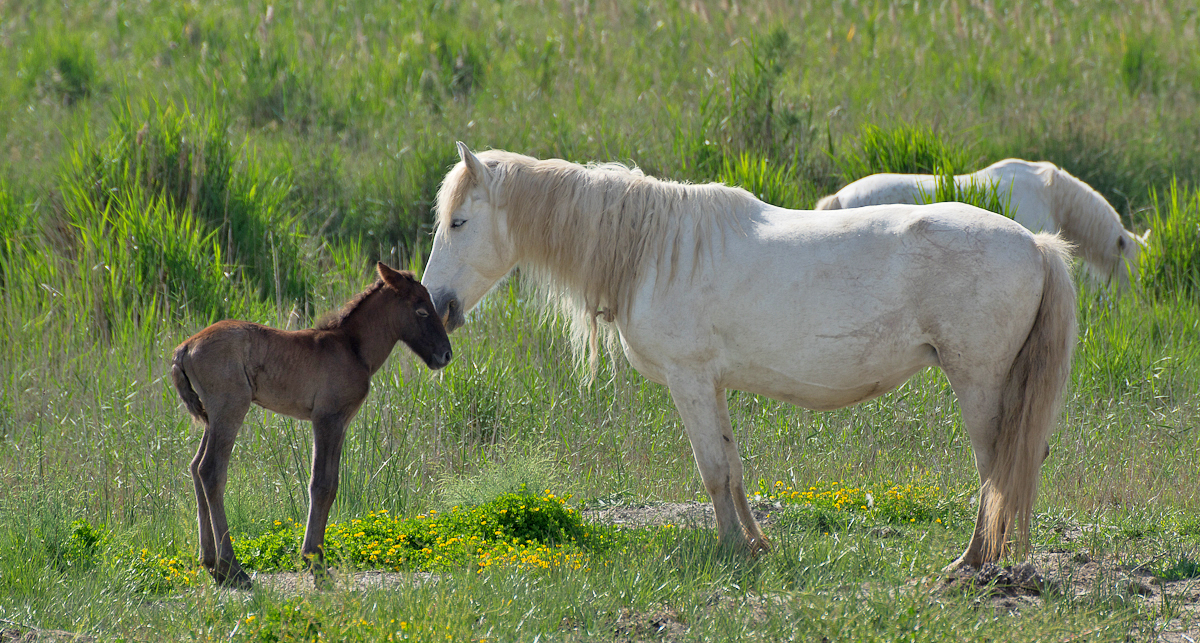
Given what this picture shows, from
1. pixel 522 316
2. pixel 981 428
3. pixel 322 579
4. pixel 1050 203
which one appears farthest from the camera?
pixel 1050 203

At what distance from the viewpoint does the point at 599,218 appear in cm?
454

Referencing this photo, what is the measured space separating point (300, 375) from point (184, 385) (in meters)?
0.42

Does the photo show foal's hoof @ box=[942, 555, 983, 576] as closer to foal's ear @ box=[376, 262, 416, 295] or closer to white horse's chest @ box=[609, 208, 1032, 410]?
white horse's chest @ box=[609, 208, 1032, 410]

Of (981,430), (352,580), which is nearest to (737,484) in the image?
(981,430)

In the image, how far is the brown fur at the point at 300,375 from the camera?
374 centimetres

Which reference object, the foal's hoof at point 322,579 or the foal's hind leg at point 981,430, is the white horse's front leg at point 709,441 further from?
the foal's hoof at point 322,579

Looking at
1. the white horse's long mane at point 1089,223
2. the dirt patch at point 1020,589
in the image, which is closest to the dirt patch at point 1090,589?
the dirt patch at point 1020,589

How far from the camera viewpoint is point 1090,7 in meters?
15.6

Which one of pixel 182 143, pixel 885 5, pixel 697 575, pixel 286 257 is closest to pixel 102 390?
pixel 286 257

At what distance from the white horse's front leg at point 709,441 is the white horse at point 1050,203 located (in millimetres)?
4100

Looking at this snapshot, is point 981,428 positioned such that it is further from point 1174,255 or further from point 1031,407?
point 1174,255

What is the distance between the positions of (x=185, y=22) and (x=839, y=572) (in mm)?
13892

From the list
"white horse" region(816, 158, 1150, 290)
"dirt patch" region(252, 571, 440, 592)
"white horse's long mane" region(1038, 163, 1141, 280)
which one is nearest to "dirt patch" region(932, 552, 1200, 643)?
"dirt patch" region(252, 571, 440, 592)

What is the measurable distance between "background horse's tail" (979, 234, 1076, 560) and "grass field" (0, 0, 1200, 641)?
1.56ft
